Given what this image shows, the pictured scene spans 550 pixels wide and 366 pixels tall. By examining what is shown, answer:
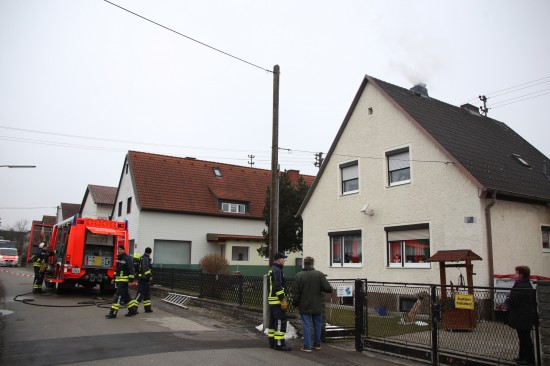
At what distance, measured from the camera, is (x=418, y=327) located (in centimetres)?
853

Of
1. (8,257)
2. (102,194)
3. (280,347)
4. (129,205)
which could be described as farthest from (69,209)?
(280,347)

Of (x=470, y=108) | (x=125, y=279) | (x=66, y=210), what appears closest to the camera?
(x=125, y=279)

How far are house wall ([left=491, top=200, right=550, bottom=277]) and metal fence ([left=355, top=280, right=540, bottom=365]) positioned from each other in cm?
552

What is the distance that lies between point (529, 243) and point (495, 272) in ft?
7.34

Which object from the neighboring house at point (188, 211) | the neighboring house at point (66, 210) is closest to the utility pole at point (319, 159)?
the neighboring house at point (188, 211)

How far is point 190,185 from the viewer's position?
104 feet

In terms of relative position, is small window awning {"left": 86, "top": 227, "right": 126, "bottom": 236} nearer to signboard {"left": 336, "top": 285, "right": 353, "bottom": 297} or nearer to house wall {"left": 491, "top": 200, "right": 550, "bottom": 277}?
signboard {"left": 336, "top": 285, "right": 353, "bottom": 297}

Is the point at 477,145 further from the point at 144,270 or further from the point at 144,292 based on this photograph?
the point at 144,292

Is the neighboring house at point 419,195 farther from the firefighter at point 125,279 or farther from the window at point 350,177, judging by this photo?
the firefighter at point 125,279

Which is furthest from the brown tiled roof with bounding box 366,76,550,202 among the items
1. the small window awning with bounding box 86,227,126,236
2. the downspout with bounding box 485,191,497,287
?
the small window awning with bounding box 86,227,126,236

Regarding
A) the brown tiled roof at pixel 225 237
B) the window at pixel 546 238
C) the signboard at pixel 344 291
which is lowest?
the signboard at pixel 344 291

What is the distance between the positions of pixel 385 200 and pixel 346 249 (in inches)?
106

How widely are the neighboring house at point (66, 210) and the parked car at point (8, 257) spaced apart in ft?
42.2

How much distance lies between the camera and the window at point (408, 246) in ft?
48.5
